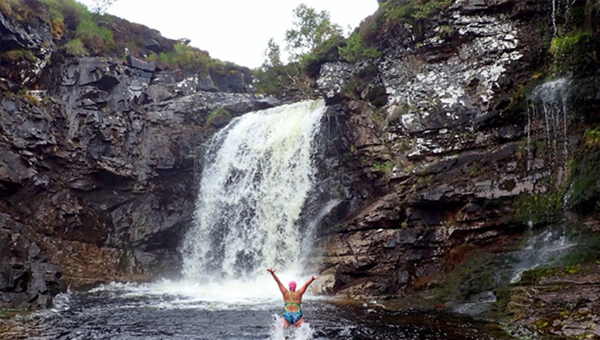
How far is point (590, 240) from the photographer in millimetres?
12820

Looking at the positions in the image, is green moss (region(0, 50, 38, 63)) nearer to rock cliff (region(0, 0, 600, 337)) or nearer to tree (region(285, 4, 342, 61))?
rock cliff (region(0, 0, 600, 337))

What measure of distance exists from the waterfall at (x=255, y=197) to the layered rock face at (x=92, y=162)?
1581mm

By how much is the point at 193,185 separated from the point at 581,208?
19.7 m

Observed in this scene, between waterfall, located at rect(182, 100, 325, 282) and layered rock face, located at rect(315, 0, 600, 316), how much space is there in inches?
78.6

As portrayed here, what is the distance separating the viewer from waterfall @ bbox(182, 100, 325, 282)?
2119 cm

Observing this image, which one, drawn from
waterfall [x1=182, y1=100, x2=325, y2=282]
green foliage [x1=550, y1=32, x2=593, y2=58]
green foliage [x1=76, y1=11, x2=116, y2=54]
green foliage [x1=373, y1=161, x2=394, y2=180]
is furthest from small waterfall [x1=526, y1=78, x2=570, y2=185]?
green foliage [x1=76, y1=11, x2=116, y2=54]

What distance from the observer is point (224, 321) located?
42.5 ft

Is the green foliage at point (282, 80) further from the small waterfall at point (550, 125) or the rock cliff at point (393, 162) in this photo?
the small waterfall at point (550, 125)

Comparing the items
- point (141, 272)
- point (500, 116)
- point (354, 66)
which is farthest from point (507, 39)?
point (141, 272)

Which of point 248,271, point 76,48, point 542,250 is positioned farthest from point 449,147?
point 76,48

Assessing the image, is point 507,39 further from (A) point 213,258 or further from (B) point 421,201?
(A) point 213,258

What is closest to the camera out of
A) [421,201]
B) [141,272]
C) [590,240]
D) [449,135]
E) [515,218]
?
[590,240]

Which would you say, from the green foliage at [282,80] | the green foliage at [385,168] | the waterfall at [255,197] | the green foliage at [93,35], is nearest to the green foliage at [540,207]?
the green foliage at [385,168]

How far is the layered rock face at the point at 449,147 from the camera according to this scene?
1565cm
